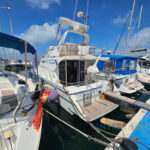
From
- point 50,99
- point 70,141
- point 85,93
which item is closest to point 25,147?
point 70,141

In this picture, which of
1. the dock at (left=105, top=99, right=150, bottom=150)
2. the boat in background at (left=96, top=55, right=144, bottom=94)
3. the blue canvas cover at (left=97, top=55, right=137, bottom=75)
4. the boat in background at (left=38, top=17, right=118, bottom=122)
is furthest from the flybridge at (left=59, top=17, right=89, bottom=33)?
the dock at (left=105, top=99, right=150, bottom=150)

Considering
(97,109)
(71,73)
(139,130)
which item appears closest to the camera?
Result: (139,130)

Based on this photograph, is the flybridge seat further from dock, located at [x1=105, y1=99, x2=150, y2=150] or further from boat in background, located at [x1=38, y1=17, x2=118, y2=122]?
dock, located at [x1=105, y1=99, x2=150, y2=150]

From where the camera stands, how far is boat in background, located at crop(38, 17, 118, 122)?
4.17 meters

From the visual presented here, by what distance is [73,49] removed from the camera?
5645 millimetres

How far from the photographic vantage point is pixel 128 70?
8.84 metres

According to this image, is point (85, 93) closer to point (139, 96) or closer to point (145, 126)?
point (145, 126)

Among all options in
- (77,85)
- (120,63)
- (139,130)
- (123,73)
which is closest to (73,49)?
(77,85)

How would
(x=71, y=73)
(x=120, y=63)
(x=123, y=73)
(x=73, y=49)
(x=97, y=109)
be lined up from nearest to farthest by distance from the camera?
1. (x=97, y=109)
2. (x=73, y=49)
3. (x=71, y=73)
4. (x=120, y=63)
5. (x=123, y=73)

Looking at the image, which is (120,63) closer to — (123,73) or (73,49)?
(123,73)

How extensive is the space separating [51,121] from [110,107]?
336cm

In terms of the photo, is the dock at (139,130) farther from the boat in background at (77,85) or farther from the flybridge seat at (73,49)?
the flybridge seat at (73,49)

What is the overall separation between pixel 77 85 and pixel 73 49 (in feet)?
8.16

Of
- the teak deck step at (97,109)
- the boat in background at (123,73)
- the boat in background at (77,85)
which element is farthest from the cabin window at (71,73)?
the boat in background at (123,73)
